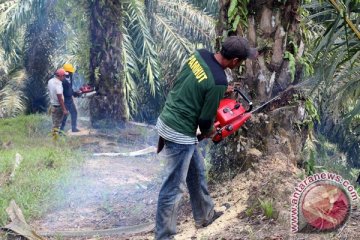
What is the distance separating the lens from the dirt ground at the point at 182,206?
4680 millimetres

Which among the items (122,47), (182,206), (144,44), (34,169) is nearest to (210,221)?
(182,206)

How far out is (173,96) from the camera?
4527 millimetres

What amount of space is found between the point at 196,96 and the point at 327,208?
1429 millimetres

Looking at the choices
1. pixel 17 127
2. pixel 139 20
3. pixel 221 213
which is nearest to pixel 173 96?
pixel 221 213

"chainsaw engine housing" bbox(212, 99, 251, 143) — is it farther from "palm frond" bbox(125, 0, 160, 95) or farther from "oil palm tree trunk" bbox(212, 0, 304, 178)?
"palm frond" bbox(125, 0, 160, 95)

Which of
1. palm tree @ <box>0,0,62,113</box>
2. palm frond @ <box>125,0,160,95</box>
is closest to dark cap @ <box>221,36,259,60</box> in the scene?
palm tree @ <box>0,0,62,113</box>

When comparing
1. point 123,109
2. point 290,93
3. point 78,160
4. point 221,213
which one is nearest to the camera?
point 221,213

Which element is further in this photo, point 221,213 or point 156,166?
point 156,166

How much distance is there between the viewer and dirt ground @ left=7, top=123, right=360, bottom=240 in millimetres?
4680

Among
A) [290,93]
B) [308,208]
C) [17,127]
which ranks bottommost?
[17,127]

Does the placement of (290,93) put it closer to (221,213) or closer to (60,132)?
(221,213)

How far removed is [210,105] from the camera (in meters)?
4.25

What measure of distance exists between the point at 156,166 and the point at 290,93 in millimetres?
4037

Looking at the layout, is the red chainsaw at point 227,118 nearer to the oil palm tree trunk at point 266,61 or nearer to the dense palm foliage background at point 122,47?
the oil palm tree trunk at point 266,61
